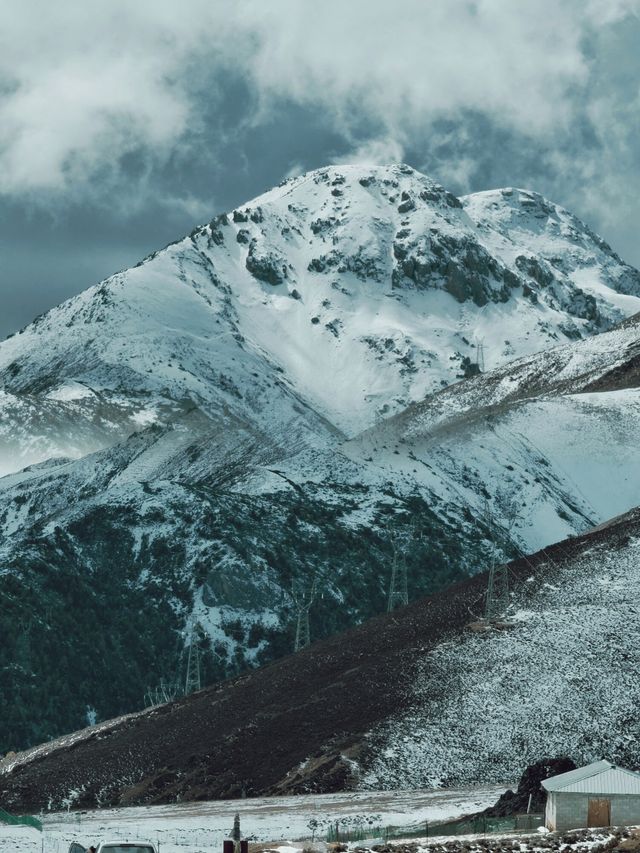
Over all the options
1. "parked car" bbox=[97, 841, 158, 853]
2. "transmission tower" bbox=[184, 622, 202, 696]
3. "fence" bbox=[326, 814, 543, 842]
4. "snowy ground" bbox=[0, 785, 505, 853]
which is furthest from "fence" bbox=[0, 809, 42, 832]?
"transmission tower" bbox=[184, 622, 202, 696]

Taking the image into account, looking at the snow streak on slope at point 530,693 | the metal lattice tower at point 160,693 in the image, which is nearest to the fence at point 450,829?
the snow streak on slope at point 530,693

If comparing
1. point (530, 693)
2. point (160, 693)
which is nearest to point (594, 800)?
point (530, 693)

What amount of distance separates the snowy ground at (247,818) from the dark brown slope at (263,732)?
5.76 metres

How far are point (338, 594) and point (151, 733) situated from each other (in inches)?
2872

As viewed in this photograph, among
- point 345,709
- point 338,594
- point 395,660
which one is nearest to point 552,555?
point 395,660

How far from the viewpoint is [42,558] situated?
594ft

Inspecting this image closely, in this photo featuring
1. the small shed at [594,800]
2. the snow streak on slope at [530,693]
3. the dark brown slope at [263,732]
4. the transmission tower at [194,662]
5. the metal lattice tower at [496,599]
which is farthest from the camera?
the transmission tower at [194,662]

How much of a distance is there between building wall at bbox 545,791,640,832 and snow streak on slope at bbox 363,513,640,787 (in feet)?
93.6

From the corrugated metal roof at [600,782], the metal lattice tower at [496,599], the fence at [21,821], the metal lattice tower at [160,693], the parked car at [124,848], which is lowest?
the parked car at [124,848]

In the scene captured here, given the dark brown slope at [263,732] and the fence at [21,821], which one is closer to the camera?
the fence at [21,821]

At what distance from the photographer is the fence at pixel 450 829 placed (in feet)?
218

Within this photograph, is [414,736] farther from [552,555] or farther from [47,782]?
[552,555]

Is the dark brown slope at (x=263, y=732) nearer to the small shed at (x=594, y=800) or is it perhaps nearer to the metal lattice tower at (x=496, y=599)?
the metal lattice tower at (x=496, y=599)

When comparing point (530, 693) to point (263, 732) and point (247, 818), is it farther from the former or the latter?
point (247, 818)
